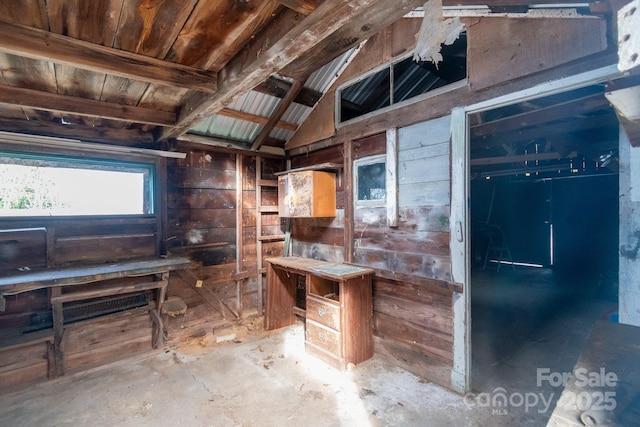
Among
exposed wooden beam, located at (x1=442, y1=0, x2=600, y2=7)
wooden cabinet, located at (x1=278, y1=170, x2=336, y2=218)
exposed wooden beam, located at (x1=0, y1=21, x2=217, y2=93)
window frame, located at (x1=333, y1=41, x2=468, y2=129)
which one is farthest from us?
wooden cabinet, located at (x1=278, y1=170, x2=336, y2=218)

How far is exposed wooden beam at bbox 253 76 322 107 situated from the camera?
2742 mm

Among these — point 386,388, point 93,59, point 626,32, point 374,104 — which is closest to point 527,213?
point 374,104

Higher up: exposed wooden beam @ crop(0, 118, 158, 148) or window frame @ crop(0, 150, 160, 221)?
exposed wooden beam @ crop(0, 118, 158, 148)

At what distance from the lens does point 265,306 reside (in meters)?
3.46

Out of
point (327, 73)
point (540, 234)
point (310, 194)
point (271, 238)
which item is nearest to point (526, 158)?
point (327, 73)

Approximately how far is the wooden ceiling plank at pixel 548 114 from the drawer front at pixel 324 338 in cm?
241

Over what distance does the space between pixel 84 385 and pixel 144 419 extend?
2.68 ft

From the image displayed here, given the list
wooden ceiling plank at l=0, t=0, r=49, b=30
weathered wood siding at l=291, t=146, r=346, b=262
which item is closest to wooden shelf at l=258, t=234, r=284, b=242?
weathered wood siding at l=291, t=146, r=346, b=262

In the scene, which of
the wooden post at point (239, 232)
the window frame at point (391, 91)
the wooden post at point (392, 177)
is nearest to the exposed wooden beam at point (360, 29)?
the window frame at point (391, 91)

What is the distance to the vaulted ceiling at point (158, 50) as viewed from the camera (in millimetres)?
1208

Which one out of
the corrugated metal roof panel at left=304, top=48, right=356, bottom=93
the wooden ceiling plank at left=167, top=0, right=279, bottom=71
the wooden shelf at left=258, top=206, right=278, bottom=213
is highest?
the corrugated metal roof panel at left=304, top=48, right=356, bottom=93

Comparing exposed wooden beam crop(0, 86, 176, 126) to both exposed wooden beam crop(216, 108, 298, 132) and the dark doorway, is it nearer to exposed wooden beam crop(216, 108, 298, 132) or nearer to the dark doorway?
exposed wooden beam crop(216, 108, 298, 132)

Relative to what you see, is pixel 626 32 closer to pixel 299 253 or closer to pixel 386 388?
pixel 386 388

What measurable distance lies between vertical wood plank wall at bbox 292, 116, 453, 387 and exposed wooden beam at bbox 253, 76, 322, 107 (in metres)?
0.76
